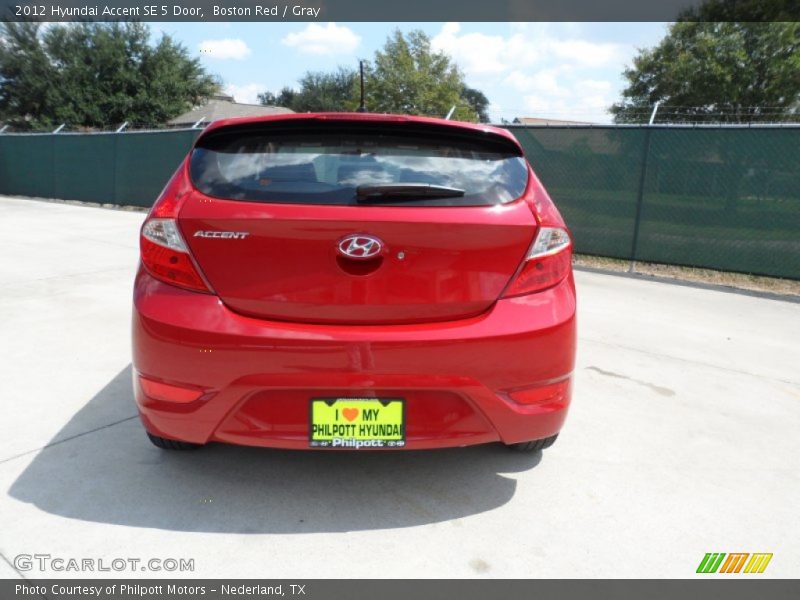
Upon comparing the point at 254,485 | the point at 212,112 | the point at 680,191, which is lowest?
the point at 254,485

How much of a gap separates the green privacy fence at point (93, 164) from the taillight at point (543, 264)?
12.1 meters

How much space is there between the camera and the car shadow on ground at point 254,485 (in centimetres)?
244

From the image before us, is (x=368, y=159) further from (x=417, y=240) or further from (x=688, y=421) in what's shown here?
(x=688, y=421)

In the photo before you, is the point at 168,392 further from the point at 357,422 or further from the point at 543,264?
the point at 543,264

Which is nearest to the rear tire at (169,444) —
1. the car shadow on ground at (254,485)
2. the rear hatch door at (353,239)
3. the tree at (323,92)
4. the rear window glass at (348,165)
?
the car shadow on ground at (254,485)

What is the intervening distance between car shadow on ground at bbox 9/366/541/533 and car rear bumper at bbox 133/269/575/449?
33cm

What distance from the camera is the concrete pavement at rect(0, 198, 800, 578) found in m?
2.25

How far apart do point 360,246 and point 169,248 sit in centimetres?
72

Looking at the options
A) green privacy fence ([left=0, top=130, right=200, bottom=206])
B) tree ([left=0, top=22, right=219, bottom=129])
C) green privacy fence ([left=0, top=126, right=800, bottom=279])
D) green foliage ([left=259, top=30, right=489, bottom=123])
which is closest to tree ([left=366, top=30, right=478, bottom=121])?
green foliage ([left=259, top=30, right=489, bottom=123])

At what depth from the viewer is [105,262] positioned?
7.66m

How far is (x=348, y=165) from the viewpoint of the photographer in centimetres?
249

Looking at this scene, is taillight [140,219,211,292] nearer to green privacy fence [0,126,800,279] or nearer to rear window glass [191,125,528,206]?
rear window glass [191,125,528,206]
